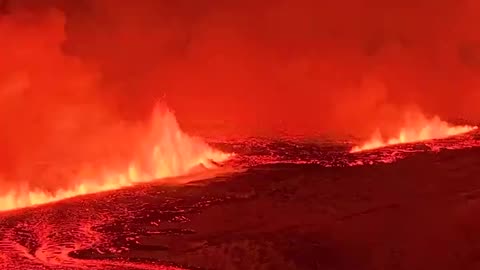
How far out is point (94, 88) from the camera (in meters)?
19.0

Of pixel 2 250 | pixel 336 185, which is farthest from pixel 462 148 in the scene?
pixel 2 250

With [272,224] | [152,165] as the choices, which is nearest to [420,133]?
[152,165]

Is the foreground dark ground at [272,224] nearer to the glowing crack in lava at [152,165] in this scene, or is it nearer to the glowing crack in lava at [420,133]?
the glowing crack in lava at [152,165]

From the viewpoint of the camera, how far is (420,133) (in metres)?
18.4

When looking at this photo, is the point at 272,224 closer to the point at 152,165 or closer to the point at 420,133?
the point at 152,165

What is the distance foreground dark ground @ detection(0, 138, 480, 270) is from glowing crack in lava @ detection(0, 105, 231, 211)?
23.2 inches

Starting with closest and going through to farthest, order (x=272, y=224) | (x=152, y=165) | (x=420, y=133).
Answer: (x=272, y=224) → (x=152, y=165) → (x=420, y=133)

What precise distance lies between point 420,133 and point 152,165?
Answer: 6909 mm

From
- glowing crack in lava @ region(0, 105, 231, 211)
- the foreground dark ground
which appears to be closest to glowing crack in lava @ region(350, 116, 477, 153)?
the foreground dark ground

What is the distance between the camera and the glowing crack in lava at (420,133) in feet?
57.6

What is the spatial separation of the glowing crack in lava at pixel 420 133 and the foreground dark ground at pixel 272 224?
8.86 ft

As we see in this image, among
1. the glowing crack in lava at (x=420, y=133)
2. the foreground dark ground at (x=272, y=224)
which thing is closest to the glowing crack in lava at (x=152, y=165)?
the foreground dark ground at (x=272, y=224)

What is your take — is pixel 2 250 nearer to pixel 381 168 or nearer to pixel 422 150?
pixel 381 168

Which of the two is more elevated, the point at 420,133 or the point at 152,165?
the point at 420,133
